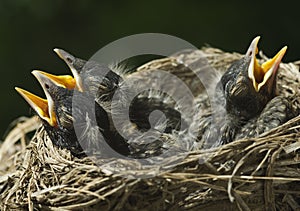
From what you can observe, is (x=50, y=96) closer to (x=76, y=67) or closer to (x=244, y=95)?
(x=76, y=67)

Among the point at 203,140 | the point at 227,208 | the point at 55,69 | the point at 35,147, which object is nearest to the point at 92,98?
the point at 35,147

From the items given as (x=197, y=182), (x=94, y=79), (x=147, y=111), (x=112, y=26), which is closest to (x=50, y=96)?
(x=94, y=79)

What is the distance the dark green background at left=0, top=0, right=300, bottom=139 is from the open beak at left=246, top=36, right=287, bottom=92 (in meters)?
0.96

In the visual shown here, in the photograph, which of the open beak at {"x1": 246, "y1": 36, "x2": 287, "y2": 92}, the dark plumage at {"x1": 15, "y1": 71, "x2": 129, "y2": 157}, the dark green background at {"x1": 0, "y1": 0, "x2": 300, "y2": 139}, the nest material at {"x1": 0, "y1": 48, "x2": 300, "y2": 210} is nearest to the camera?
the nest material at {"x1": 0, "y1": 48, "x2": 300, "y2": 210}

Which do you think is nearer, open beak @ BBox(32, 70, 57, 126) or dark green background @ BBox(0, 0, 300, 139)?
open beak @ BBox(32, 70, 57, 126)

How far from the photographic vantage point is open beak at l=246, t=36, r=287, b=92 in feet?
4.98

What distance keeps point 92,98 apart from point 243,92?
0.35 m

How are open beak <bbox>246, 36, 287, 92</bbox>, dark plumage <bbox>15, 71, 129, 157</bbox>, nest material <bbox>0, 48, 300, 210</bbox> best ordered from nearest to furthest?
1. nest material <bbox>0, 48, 300, 210</bbox>
2. dark plumage <bbox>15, 71, 129, 157</bbox>
3. open beak <bbox>246, 36, 287, 92</bbox>

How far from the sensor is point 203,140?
5.16 ft

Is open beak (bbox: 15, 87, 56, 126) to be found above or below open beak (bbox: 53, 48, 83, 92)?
below

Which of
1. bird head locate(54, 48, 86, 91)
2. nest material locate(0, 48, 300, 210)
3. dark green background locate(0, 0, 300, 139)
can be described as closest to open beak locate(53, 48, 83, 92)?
bird head locate(54, 48, 86, 91)

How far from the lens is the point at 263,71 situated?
1.57 m

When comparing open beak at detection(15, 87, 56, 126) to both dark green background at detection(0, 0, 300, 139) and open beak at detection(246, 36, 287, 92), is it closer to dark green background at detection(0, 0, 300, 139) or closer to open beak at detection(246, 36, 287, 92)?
open beak at detection(246, 36, 287, 92)

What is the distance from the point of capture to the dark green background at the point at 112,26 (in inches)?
99.4
